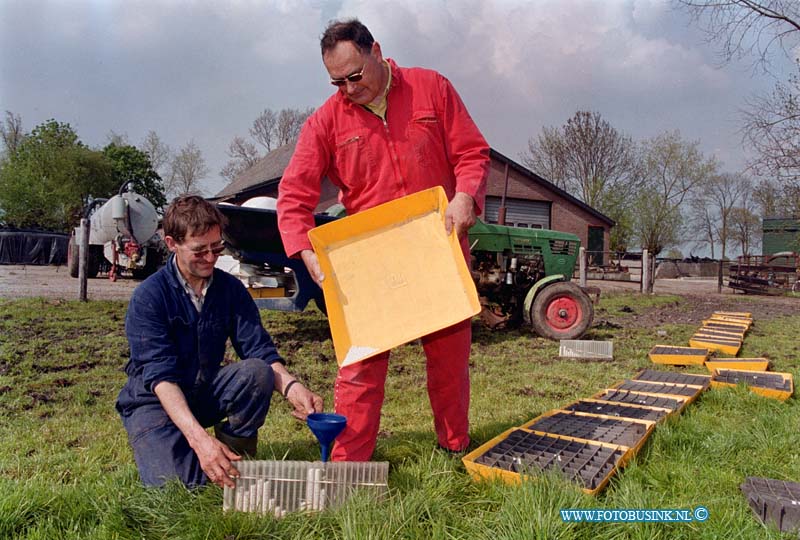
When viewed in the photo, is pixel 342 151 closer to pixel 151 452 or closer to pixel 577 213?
pixel 151 452

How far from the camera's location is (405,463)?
8.40 ft

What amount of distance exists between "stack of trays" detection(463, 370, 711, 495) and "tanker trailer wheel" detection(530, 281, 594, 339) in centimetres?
329

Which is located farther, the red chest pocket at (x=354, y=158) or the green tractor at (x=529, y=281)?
the green tractor at (x=529, y=281)

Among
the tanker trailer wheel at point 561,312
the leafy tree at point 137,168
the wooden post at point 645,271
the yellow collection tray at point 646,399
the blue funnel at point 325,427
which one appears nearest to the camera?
the blue funnel at point 325,427

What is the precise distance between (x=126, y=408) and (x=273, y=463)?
87 cm

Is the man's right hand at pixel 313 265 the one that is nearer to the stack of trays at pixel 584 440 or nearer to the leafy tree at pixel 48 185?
the stack of trays at pixel 584 440

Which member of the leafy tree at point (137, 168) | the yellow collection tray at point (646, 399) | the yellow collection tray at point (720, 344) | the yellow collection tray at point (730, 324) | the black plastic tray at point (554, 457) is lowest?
the black plastic tray at point (554, 457)

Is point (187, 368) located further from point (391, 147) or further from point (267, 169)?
point (267, 169)

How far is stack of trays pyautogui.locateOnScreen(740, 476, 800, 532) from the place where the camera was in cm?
193

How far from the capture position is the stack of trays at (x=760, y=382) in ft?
12.9

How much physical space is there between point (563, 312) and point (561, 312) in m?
0.02

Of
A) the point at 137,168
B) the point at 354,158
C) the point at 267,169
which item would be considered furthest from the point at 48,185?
the point at 354,158

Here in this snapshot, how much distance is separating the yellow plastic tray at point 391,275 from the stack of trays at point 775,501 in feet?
4.07

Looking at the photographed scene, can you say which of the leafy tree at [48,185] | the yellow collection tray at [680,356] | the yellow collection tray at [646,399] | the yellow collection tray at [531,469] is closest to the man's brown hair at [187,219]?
the yellow collection tray at [531,469]
